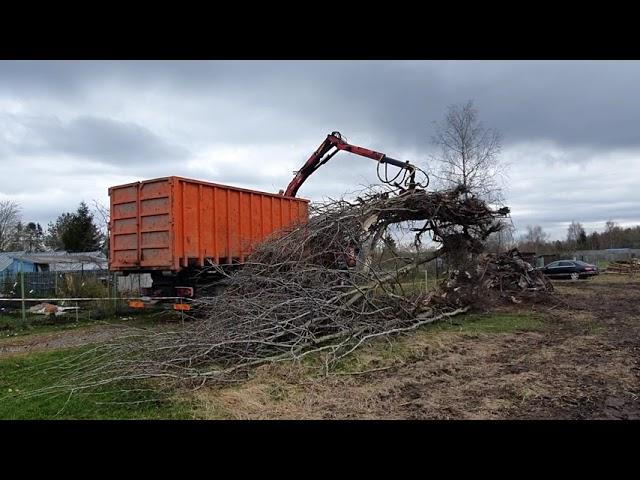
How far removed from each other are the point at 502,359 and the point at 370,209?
4.50 metres

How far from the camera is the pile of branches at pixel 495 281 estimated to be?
1158cm

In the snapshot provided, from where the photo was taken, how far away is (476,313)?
11.1m

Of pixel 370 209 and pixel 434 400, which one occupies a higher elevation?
pixel 370 209

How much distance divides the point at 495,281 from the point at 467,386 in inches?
346

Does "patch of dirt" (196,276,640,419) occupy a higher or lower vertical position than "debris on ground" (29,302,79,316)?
lower

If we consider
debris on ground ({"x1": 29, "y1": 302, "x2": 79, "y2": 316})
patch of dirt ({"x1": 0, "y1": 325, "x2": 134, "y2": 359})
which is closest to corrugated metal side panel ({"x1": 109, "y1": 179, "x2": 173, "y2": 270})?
patch of dirt ({"x1": 0, "y1": 325, "x2": 134, "y2": 359})

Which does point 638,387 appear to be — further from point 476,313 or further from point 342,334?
point 476,313

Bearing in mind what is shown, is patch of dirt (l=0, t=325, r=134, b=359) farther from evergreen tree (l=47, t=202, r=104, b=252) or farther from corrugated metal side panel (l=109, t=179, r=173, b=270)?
evergreen tree (l=47, t=202, r=104, b=252)

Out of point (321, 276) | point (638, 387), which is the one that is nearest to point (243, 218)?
point (321, 276)

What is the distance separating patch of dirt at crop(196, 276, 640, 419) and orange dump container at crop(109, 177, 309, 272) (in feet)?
15.4

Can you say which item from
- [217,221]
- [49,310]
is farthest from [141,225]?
[49,310]

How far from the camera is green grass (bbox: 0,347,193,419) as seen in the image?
4.39 meters

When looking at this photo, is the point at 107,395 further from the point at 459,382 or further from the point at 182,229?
the point at 182,229

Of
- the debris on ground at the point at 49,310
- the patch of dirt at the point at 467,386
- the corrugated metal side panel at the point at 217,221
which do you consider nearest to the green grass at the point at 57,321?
the debris on ground at the point at 49,310
